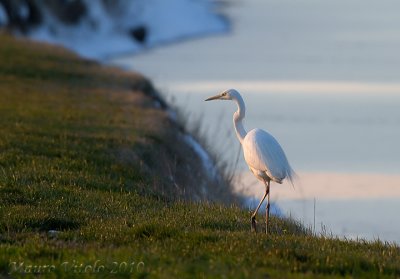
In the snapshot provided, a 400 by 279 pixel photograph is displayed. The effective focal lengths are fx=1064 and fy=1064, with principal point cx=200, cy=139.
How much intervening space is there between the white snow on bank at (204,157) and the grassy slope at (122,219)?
0.72m

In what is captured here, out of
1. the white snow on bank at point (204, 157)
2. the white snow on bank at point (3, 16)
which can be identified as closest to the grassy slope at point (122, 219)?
the white snow on bank at point (204, 157)

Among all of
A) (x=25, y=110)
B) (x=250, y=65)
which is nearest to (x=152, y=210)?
(x=25, y=110)

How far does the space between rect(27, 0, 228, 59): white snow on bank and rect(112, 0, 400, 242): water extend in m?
2.02

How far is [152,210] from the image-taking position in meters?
11.6

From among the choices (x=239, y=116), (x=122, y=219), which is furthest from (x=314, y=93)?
(x=122, y=219)

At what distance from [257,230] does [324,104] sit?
901 inches

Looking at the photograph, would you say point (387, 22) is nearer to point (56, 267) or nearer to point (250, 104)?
point (250, 104)

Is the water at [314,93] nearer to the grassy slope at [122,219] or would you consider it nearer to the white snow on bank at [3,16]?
the grassy slope at [122,219]

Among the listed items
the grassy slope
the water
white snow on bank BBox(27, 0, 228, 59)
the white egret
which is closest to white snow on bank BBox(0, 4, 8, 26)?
white snow on bank BBox(27, 0, 228, 59)

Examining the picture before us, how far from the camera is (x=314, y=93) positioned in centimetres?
3584

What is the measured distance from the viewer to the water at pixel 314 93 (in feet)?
67.6

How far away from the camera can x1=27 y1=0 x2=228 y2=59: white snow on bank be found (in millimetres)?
52469

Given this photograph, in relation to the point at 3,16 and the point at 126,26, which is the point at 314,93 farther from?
the point at 126,26

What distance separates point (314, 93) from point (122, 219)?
2570 cm
